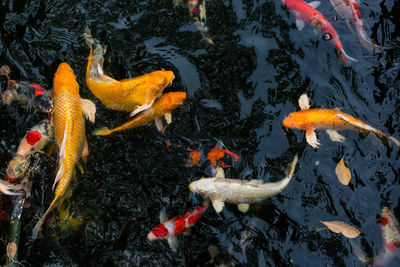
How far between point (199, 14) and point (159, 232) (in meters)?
3.14

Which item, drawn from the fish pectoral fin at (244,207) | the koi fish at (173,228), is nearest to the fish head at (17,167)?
the koi fish at (173,228)

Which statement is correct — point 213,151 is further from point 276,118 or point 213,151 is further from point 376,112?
point 376,112

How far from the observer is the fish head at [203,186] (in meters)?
4.23

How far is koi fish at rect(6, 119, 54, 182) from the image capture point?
14.8 ft

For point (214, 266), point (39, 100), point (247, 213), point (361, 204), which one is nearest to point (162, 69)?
point (39, 100)

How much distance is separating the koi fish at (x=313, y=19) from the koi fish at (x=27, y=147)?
12.2ft

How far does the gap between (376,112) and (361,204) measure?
1211 mm

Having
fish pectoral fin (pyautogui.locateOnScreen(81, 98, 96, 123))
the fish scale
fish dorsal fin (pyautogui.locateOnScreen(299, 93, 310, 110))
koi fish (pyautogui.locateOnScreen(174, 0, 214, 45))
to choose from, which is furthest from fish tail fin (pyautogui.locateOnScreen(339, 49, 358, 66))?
the fish scale

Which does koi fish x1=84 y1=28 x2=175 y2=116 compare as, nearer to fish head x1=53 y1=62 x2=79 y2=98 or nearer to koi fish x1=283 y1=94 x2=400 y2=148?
fish head x1=53 y1=62 x2=79 y2=98

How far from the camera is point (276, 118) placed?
15.6ft

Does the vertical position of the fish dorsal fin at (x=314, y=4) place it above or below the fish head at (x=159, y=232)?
above

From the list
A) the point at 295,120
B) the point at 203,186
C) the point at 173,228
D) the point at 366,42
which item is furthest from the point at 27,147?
the point at 366,42

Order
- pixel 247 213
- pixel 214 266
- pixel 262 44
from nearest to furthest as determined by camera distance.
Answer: pixel 214 266, pixel 247 213, pixel 262 44

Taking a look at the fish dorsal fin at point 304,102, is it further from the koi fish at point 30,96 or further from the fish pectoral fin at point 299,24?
the koi fish at point 30,96
